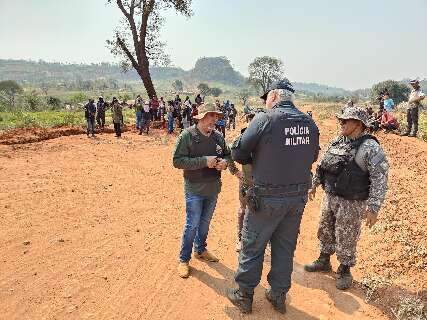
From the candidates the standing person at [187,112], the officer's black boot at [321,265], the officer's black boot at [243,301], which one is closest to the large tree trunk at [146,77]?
the standing person at [187,112]

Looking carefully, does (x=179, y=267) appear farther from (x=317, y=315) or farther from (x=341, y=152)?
(x=341, y=152)

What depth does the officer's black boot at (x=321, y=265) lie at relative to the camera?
4777mm

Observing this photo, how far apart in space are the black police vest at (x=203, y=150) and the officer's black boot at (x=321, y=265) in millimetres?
1671

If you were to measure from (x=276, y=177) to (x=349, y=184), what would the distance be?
1.13 m

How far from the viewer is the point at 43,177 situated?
29.0 ft

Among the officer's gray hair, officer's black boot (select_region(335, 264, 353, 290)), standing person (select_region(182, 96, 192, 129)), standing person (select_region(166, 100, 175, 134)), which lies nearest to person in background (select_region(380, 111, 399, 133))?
standing person (select_region(182, 96, 192, 129))

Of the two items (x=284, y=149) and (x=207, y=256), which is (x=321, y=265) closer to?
(x=207, y=256)

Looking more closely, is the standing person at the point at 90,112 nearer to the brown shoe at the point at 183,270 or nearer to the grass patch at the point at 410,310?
the brown shoe at the point at 183,270

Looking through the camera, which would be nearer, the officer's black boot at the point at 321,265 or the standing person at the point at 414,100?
the officer's black boot at the point at 321,265

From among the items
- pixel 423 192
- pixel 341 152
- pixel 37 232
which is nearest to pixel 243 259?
pixel 341 152

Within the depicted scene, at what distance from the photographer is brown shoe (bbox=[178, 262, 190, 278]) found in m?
4.56

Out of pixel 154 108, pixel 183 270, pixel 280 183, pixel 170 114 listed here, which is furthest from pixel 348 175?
pixel 154 108

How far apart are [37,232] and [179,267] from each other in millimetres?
2470

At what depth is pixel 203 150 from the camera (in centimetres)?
438
